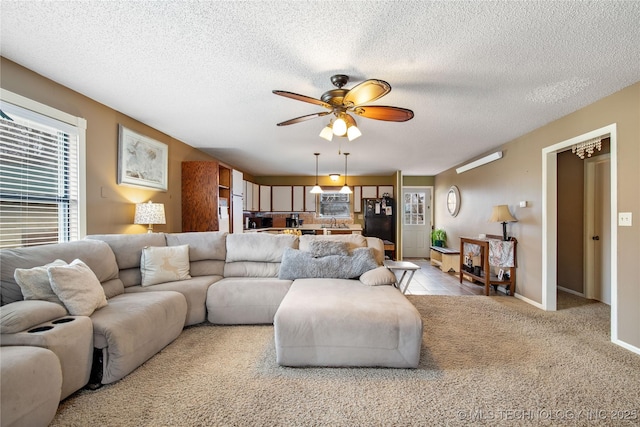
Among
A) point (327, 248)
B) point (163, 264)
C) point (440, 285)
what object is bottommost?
point (440, 285)

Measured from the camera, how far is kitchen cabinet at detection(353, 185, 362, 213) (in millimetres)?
7910

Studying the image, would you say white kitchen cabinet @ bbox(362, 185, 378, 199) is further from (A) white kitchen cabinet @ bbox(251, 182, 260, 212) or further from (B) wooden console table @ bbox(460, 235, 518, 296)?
(B) wooden console table @ bbox(460, 235, 518, 296)

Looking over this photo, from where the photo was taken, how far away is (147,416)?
5.23 feet

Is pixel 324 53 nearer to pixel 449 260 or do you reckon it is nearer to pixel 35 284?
pixel 35 284

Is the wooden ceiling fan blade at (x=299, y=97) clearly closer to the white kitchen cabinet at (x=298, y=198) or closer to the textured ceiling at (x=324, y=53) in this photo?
the textured ceiling at (x=324, y=53)

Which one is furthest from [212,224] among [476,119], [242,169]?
[476,119]

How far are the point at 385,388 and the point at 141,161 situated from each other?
3670 mm

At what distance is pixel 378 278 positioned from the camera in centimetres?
Result: 283

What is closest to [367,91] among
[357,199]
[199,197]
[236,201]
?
[199,197]

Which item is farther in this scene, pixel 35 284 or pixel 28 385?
pixel 35 284

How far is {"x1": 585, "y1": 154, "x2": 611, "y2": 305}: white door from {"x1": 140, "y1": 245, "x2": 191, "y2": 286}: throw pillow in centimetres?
541

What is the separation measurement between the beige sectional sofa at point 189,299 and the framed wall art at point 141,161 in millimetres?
877

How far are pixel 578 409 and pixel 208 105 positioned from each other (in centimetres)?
380

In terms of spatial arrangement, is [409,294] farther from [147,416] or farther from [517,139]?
[147,416]
